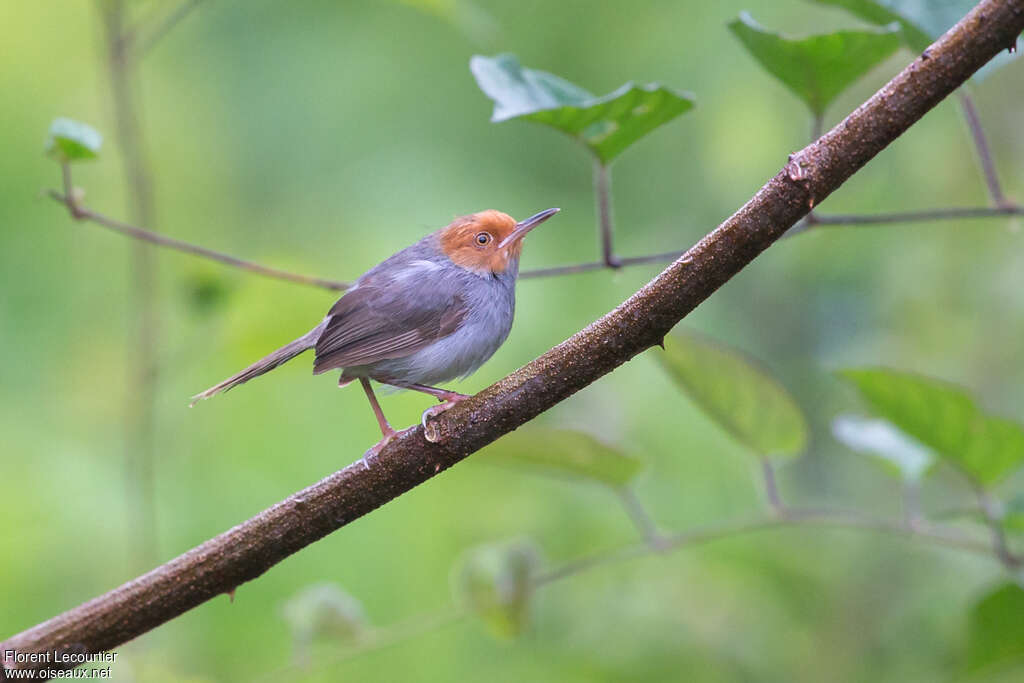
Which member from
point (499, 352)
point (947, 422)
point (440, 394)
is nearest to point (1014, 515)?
point (947, 422)

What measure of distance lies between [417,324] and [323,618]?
68cm

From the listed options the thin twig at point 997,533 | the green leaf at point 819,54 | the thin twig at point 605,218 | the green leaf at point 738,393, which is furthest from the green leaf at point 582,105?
the thin twig at point 997,533

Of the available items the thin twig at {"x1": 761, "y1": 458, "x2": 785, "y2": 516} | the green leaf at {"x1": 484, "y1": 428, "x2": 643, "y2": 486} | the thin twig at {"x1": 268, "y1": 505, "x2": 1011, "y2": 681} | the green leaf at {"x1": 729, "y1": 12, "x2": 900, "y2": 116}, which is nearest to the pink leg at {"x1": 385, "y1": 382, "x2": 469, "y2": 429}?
the green leaf at {"x1": 484, "y1": 428, "x2": 643, "y2": 486}

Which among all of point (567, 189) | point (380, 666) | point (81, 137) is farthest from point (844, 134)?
point (567, 189)

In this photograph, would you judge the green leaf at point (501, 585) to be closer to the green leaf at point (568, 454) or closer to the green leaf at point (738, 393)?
the green leaf at point (568, 454)

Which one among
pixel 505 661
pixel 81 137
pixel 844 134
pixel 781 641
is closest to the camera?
pixel 844 134

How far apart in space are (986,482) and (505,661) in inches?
75.7

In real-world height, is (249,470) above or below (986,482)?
above

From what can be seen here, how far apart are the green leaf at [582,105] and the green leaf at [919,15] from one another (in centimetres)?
37

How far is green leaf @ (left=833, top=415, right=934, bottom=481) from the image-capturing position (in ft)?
7.57

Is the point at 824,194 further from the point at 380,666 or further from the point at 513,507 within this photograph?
the point at 380,666

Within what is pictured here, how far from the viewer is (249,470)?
153 inches

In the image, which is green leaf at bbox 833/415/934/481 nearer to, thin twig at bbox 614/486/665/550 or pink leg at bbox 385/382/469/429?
thin twig at bbox 614/486/665/550

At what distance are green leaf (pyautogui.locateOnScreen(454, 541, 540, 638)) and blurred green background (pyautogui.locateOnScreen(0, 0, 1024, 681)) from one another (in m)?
0.35
